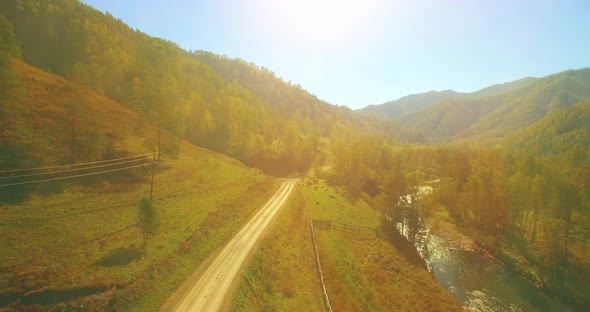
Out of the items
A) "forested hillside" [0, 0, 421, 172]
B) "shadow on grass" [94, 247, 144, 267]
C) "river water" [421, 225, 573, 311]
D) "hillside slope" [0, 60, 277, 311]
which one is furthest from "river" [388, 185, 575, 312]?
"forested hillside" [0, 0, 421, 172]

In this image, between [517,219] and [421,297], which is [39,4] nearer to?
[421,297]

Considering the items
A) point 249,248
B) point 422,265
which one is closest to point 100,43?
point 249,248

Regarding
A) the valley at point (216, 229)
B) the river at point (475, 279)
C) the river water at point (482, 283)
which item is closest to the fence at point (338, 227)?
the valley at point (216, 229)

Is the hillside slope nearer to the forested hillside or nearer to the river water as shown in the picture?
the forested hillside

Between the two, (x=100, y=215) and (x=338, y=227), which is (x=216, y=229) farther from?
(x=338, y=227)

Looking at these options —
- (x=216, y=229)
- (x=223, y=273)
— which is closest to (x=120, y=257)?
(x=223, y=273)

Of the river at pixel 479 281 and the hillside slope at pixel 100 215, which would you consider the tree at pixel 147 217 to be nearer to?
the hillside slope at pixel 100 215
